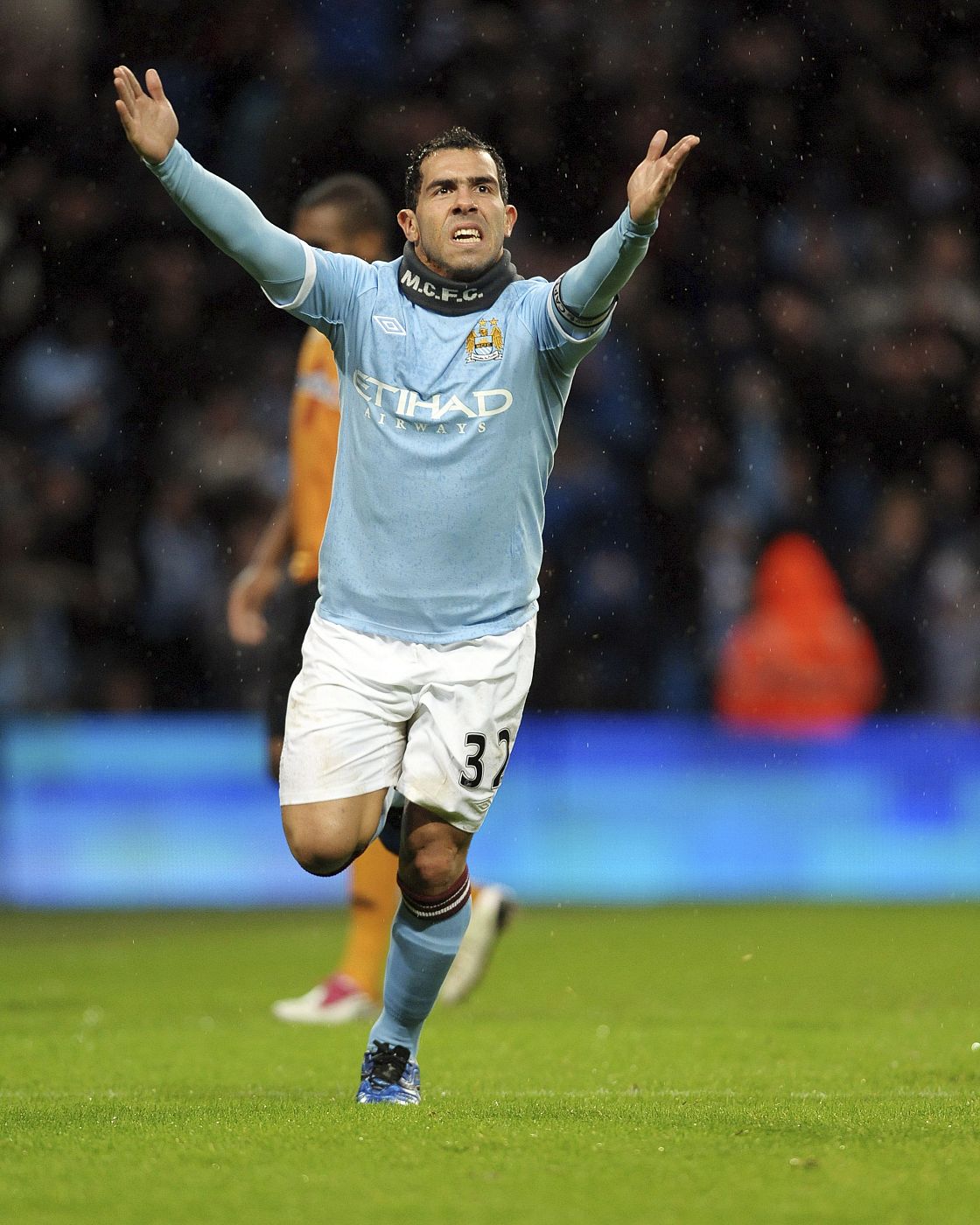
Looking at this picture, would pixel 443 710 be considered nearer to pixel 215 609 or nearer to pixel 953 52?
pixel 215 609

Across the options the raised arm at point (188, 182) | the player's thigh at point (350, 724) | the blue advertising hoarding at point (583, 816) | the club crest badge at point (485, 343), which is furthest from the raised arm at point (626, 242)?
the blue advertising hoarding at point (583, 816)

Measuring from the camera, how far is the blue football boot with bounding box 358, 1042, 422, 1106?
183 inches

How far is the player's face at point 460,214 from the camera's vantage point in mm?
4668

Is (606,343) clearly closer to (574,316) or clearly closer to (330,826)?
(574,316)

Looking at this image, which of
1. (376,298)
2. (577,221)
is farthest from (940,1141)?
(577,221)

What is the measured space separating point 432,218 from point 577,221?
9.40 metres

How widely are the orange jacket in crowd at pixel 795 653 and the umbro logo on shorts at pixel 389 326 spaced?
707 cm

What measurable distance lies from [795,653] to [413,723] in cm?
730

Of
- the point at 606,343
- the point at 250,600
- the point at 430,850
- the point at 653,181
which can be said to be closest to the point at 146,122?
the point at 653,181

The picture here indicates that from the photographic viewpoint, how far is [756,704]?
1168 centimetres

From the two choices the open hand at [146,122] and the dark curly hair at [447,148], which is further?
the dark curly hair at [447,148]

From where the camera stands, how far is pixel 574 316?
4.52m

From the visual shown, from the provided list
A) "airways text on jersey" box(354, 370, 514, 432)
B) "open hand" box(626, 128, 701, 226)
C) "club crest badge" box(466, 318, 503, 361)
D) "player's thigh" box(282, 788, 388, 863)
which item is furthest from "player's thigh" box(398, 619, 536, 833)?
"open hand" box(626, 128, 701, 226)

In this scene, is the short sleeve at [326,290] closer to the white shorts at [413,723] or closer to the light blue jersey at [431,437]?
the light blue jersey at [431,437]
